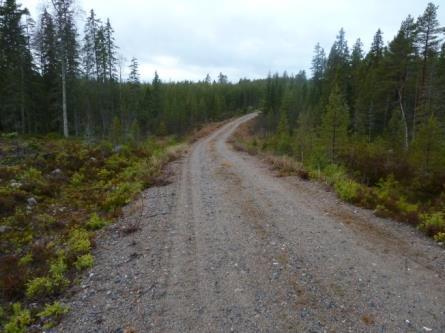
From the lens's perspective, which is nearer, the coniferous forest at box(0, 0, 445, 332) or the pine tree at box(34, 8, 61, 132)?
the coniferous forest at box(0, 0, 445, 332)

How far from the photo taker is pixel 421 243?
5359 mm

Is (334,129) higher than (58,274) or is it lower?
higher

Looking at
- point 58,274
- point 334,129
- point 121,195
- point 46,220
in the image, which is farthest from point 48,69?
point 58,274

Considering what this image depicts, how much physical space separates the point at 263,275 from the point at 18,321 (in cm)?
343

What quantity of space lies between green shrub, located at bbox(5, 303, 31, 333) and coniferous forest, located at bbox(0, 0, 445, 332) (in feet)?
0.04

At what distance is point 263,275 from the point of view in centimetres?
436

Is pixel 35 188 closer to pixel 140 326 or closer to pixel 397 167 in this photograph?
pixel 140 326

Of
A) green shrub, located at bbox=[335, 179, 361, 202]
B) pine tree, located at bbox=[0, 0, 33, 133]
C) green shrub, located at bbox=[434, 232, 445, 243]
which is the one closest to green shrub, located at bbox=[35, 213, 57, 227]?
green shrub, located at bbox=[335, 179, 361, 202]

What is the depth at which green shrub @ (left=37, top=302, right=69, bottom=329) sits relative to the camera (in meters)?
3.56

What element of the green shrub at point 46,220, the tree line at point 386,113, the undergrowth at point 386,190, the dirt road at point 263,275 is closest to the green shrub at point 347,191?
the undergrowth at point 386,190

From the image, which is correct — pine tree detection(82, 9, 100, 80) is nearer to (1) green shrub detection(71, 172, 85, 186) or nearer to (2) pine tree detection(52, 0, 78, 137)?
(2) pine tree detection(52, 0, 78, 137)

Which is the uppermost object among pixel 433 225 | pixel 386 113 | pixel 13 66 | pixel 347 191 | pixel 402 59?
pixel 402 59

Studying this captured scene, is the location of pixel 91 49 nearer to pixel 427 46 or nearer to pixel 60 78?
pixel 60 78

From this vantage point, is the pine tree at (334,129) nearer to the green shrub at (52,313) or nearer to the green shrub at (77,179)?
the green shrub at (77,179)
